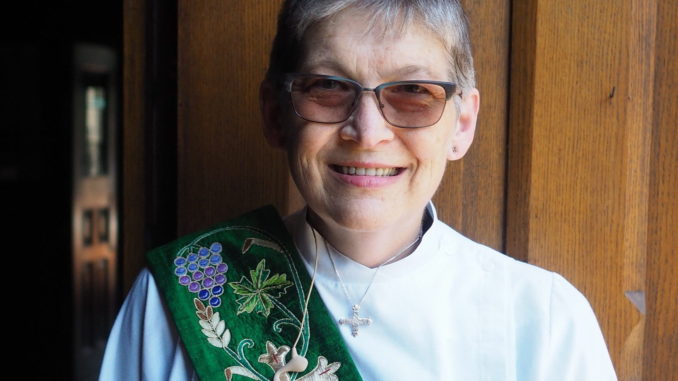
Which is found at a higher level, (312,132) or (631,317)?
(312,132)

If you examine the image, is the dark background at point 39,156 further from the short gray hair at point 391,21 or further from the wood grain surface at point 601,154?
the wood grain surface at point 601,154

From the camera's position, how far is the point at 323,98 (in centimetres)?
115

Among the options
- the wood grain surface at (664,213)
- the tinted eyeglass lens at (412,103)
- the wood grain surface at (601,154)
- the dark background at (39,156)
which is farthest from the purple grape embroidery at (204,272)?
the dark background at (39,156)

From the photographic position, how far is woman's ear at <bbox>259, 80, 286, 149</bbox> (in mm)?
1300

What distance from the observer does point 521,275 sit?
128 centimetres

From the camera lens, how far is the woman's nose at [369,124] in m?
1.11

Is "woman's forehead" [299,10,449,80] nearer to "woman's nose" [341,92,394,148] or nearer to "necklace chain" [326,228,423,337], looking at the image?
"woman's nose" [341,92,394,148]

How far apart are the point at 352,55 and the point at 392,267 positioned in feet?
1.40

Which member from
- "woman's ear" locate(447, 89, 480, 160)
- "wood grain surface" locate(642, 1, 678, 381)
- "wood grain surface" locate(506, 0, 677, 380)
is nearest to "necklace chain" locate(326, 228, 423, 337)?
"woman's ear" locate(447, 89, 480, 160)

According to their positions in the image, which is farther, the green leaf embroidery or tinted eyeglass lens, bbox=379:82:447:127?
the green leaf embroidery

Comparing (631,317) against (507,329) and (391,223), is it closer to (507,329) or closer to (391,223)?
(507,329)

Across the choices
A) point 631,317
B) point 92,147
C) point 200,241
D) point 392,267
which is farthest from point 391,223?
point 92,147

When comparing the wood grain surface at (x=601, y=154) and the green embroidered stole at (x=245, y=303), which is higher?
the wood grain surface at (x=601, y=154)

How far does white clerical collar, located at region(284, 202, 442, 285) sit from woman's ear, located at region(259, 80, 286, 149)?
191 millimetres
